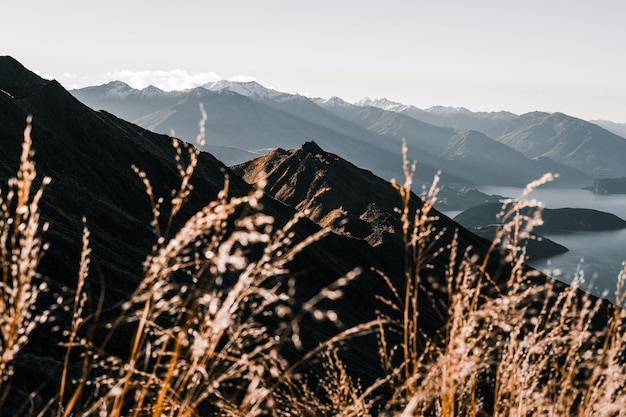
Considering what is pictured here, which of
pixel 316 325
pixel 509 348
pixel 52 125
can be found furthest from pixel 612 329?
pixel 52 125

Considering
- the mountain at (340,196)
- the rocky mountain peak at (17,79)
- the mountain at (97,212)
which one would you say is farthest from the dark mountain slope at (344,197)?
the rocky mountain peak at (17,79)

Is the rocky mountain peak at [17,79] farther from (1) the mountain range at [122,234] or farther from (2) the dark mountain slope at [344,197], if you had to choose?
(2) the dark mountain slope at [344,197]

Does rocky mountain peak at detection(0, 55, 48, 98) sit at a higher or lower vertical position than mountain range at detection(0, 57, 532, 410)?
higher

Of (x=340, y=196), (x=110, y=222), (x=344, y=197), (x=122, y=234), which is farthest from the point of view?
(x=344, y=197)

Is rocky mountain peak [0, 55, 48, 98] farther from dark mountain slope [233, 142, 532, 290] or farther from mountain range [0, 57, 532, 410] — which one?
dark mountain slope [233, 142, 532, 290]

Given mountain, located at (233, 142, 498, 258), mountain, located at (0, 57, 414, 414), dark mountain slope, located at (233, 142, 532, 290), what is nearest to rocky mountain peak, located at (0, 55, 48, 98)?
mountain, located at (0, 57, 414, 414)

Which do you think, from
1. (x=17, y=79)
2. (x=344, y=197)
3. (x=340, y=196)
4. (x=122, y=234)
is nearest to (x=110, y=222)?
(x=122, y=234)

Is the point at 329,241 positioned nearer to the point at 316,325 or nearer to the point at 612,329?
the point at 316,325

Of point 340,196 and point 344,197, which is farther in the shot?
point 344,197

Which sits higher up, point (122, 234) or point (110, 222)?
point (110, 222)

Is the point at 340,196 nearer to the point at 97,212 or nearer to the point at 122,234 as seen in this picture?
the point at 97,212

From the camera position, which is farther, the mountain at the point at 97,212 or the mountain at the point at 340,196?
the mountain at the point at 340,196

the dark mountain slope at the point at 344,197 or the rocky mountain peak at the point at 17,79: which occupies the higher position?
the rocky mountain peak at the point at 17,79

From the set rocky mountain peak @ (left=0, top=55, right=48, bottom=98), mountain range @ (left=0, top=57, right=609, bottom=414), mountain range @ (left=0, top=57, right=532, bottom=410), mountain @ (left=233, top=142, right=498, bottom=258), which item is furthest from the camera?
mountain @ (left=233, top=142, right=498, bottom=258)
